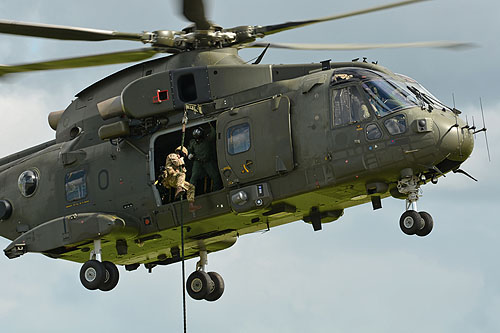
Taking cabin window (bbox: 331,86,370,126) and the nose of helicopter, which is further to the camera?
cabin window (bbox: 331,86,370,126)

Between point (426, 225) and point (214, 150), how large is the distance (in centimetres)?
473

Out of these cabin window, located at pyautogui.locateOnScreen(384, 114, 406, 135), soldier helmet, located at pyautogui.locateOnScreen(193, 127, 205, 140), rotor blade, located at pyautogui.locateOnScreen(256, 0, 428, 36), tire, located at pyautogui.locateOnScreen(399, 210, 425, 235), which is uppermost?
rotor blade, located at pyautogui.locateOnScreen(256, 0, 428, 36)

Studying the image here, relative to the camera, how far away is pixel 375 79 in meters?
20.5

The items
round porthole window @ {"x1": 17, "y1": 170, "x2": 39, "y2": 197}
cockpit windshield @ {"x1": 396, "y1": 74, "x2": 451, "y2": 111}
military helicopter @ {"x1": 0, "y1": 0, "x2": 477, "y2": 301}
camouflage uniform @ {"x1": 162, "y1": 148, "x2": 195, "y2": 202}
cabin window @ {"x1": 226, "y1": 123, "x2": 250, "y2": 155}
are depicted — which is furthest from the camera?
round porthole window @ {"x1": 17, "y1": 170, "x2": 39, "y2": 197}

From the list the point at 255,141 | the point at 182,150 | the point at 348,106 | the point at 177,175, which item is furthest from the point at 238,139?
the point at 348,106

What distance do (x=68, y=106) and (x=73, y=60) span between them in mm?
1825

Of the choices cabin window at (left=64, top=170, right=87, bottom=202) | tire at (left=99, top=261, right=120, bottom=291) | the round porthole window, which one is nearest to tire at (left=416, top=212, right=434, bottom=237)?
tire at (left=99, top=261, right=120, bottom=291)

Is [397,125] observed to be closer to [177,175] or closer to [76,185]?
[177,175]

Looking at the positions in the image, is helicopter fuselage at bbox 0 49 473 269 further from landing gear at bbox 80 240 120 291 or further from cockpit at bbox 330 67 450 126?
landing gear at bbox 80 240 120 291

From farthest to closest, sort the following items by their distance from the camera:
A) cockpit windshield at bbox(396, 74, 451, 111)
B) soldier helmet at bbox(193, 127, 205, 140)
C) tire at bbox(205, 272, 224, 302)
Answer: tire at bbox(205, 272, 224, 302), soldier helmet at bbox(193, 127, 205, 140), cockpit windshield at bbox(396, 74, 451, 111)

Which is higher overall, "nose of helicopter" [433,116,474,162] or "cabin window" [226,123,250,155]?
"cabin window" [226,123,250,155]

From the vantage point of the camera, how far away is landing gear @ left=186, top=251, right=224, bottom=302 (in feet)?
80.1

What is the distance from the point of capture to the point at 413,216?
66.1 feet

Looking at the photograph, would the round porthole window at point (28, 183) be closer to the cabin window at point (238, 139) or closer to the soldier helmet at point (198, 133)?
the soldier helmet at point (198, 133)
